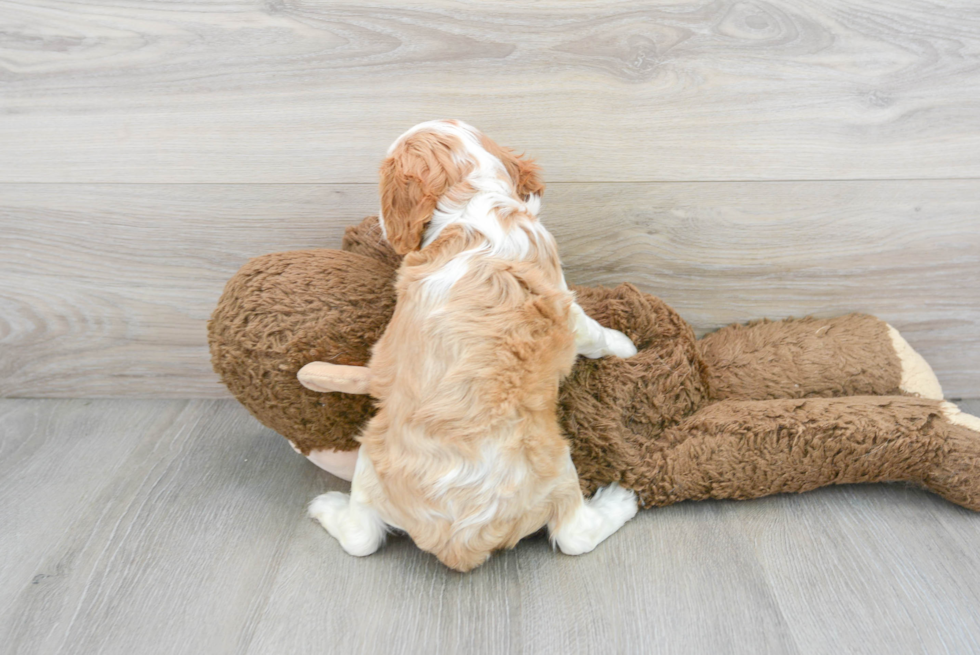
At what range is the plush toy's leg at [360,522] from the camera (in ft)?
3.72

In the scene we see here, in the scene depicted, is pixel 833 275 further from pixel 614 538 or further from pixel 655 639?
pixel 655 639

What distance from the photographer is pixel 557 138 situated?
1.37 meters

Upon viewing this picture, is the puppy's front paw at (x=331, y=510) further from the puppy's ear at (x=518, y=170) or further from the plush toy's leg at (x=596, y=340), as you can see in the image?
the puppy's ear at (x=518, y=170)

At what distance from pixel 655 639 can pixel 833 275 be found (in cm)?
92

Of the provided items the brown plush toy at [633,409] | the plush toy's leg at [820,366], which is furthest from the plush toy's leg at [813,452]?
the plush toy's leg at [820,366]

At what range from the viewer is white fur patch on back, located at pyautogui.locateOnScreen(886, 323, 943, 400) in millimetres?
1393

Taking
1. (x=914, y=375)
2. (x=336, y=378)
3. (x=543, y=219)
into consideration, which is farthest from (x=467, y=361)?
(x=914, y=375)

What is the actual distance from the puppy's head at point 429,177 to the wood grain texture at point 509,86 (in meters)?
0.29

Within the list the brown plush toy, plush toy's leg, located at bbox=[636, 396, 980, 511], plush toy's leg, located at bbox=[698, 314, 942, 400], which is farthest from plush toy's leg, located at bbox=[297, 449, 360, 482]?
plush toy's leg, located at bbox=[698, 314, 942, 400]

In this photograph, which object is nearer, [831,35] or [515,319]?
[515,319]

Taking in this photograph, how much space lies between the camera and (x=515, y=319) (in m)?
1.01

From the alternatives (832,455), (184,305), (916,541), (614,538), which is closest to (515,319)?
(614,538)

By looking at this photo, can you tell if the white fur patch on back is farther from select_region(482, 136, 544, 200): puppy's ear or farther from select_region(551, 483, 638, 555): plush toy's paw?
select_region(482, 136, 544, 200): puppy's ear

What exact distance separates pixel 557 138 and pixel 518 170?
276 mm
